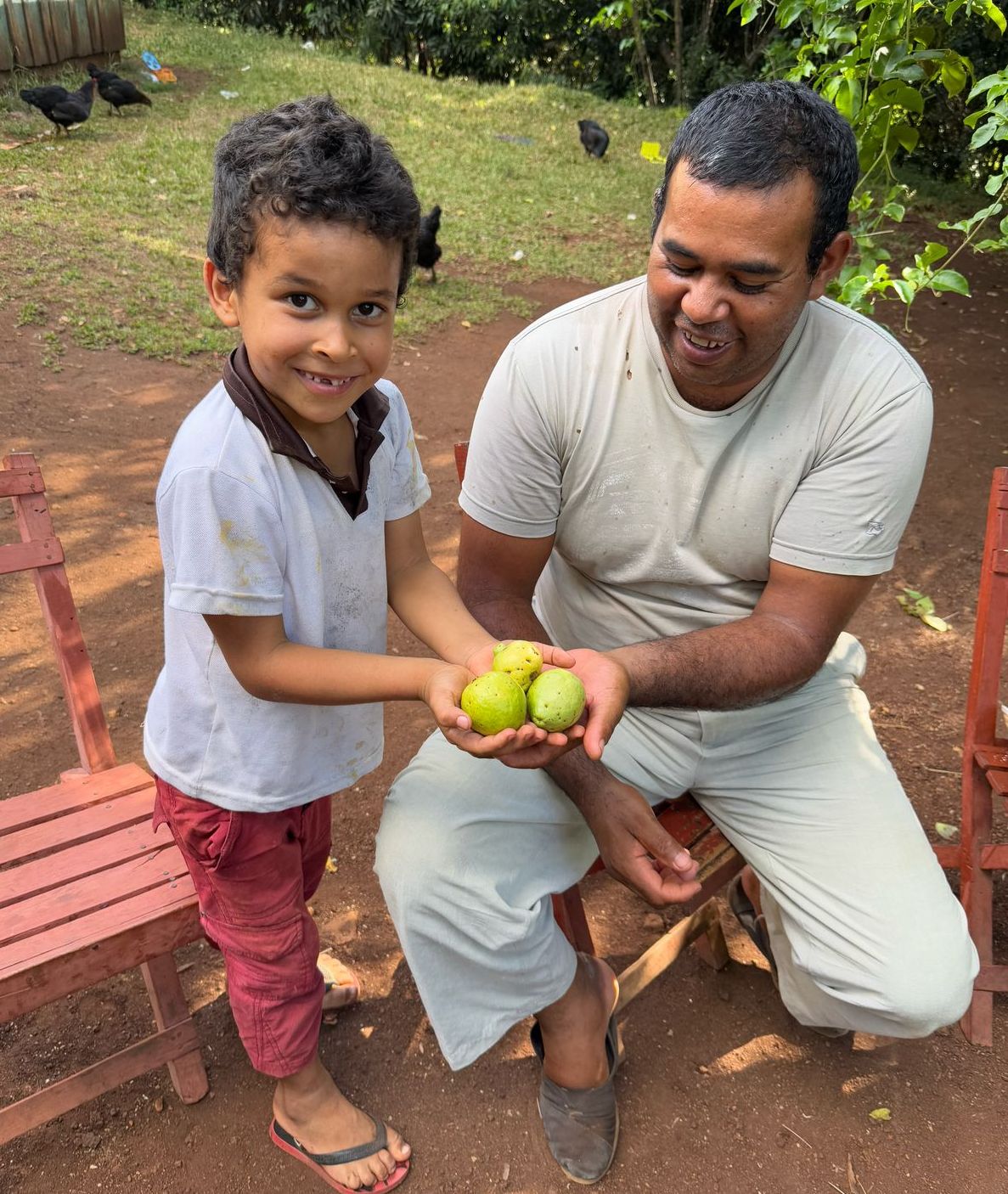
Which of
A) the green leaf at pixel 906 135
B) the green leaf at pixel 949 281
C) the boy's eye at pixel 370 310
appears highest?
the boy's eye at pixel 370 310

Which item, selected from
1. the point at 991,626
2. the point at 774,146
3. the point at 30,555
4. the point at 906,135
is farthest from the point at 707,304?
the point at 906,135

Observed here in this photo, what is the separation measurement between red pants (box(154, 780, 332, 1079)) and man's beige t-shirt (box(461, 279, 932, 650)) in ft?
3.29

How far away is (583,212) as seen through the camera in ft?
35.2

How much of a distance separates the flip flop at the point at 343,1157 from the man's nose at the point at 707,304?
7.08 ft

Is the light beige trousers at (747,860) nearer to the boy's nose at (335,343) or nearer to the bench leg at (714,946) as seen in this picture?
the bench leg at (714,946)

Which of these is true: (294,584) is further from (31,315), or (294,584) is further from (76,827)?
(31,315)

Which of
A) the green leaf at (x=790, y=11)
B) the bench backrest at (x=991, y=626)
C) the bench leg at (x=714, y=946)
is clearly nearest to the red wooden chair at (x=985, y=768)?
the bench backrest at (x=991, y=626)

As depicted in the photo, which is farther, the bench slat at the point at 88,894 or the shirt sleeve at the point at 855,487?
the shirt sleeve at the point at 855,487

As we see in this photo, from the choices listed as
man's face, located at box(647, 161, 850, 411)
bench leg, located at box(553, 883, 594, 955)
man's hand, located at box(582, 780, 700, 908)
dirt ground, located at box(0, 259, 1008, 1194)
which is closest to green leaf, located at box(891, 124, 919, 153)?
man's face, located at box(647, 161, 850, 411)

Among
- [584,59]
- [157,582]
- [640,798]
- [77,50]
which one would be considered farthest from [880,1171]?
[584,59]

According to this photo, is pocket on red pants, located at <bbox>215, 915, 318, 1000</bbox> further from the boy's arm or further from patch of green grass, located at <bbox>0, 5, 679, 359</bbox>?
patch of green grass, located at <bbox>0, 5, 679, 359</bbox>

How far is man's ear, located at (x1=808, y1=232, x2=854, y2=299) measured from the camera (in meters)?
2.51

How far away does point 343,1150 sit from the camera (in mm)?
2549

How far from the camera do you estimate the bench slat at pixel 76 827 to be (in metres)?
2.42
